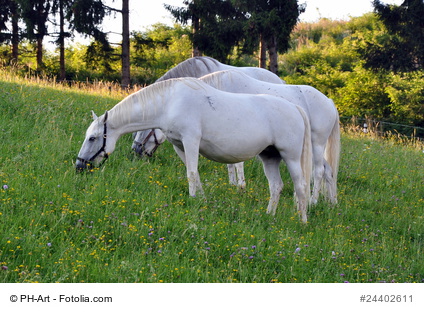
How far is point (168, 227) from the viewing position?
17.1ft

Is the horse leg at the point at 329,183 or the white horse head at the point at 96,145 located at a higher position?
the white horse head at the point at 96,145

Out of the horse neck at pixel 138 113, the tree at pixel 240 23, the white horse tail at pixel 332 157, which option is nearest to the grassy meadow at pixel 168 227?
the white horse tail at pixel 332 157

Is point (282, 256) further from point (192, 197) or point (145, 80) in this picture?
point (145, 80)

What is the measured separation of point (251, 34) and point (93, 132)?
39.9 feet

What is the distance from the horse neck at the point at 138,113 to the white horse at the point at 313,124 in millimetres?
1642

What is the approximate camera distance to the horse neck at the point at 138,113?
245 inches

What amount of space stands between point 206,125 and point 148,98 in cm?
83

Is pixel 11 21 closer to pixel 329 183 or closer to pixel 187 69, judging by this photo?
pixel 187 69

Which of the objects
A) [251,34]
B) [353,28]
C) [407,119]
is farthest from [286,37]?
[353,28]

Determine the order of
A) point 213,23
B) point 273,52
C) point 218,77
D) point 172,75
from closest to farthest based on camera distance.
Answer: point 218,77 < point 172,75 < point 273,52 < point 213,23

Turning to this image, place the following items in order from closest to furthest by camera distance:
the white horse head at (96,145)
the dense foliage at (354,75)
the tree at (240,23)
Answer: the white horse head at (96,145) < the tree at (240,23) < the dense foliage at (354,75)

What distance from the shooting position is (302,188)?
6.65 metres

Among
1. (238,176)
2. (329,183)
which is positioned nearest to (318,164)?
(329,183)

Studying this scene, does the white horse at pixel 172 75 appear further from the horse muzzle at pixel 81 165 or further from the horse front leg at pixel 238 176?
the horse muzzle at pixel 81 165
